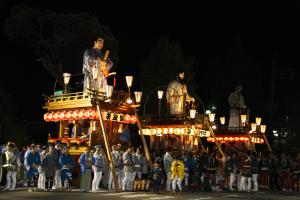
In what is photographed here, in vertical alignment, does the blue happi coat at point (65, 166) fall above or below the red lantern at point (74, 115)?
below

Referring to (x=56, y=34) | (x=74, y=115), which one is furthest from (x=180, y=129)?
(x=56, y=34)

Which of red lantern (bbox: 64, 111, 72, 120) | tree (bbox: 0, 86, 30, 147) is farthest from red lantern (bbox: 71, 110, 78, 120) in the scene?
tree (bbox: 0, 86, 30, 147)

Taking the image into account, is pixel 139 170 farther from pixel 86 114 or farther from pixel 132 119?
pixel 132 119

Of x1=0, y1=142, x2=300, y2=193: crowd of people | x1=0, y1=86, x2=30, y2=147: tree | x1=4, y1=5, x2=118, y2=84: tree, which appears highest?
x1=4, y1=5, x2=118, y2=84: tree

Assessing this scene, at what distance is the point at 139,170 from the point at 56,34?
21295 millimetres

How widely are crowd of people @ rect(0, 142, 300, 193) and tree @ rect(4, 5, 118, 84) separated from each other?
55.8 ft

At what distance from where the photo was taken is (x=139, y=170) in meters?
19.2

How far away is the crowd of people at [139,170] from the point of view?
17.7m

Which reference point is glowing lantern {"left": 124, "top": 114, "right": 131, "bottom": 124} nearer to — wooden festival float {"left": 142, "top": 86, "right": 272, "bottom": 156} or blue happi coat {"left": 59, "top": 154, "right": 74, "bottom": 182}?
wooden festival float {"left": 142, "top": 86, "right": 272, "bottom": 156}

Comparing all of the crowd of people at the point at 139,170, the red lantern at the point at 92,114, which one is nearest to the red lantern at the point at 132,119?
the red lantern at the point at 92,114

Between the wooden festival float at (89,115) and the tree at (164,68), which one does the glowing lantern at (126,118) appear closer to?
the wooden festival float at (89,115)

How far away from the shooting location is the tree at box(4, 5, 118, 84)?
36.8 meters

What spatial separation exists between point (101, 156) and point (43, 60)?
21.7 metres

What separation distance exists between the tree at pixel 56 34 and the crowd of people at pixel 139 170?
669 inches
